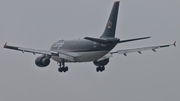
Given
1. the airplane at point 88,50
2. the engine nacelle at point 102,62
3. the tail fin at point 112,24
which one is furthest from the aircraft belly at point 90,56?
the engine nacelle at point 102,62

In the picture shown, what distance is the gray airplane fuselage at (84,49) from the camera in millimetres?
153788

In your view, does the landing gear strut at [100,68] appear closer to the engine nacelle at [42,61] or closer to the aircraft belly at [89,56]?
the aircraft belly at [89,56]

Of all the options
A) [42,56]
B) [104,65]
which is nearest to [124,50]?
[104,65]

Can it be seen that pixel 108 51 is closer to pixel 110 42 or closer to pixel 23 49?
pixel 110 42

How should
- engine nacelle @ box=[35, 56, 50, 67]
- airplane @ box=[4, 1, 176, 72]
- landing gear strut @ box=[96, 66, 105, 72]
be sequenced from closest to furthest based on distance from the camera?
airplane @ box=[4, 1, 176, 72] < engine nacelle @ box=[35, 56, 50, 67] < landing gear strut @ box=[96, 66, 105, 72]

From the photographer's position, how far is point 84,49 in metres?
157

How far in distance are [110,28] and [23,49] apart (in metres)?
15.6

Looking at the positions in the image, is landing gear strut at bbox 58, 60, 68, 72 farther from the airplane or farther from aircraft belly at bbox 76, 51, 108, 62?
aircraft belly at bbox 76, 51, 108, 62

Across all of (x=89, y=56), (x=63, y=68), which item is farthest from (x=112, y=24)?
(x=63, y=68)

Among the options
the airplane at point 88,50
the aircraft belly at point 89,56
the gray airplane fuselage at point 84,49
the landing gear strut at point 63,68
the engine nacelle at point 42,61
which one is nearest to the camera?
the airplane at point 88,50

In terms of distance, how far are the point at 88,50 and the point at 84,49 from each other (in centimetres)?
135

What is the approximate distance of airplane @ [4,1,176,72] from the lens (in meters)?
153

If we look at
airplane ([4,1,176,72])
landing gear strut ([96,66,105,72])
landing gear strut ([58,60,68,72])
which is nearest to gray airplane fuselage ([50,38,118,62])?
airplane ([4,1,176,72])

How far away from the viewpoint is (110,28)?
15350 cm
